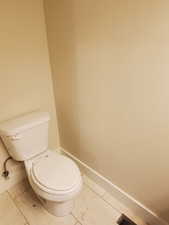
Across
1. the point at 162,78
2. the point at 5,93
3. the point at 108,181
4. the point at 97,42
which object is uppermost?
the point at 97,42

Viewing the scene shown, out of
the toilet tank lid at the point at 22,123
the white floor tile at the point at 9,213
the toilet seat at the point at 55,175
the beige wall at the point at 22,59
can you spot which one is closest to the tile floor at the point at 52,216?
the white floor tile at the point at 9,213

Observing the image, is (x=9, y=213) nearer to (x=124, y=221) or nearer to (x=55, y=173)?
(x=55, y=173)

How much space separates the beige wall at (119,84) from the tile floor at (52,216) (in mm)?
228

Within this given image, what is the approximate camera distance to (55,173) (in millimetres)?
1382

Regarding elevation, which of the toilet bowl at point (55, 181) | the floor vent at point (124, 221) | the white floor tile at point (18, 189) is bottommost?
the white floor tile at point (18, 189)

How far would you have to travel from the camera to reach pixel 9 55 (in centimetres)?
147

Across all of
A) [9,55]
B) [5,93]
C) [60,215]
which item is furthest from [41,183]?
[9,55]

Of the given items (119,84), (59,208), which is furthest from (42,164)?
(119,84)

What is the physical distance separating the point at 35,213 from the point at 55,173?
0.47 meters

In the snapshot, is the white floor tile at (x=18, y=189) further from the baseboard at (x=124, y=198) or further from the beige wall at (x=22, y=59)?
the baseboard at (x=124, y=198)

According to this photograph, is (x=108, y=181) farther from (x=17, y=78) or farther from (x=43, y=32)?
(x=43, y=32)

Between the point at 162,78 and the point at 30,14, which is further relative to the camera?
the point at 30,14

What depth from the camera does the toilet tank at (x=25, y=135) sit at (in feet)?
4.65

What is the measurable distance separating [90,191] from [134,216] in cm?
44
